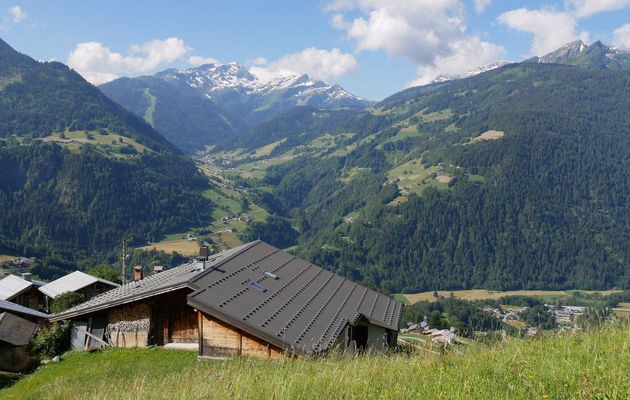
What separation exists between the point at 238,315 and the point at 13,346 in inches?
650

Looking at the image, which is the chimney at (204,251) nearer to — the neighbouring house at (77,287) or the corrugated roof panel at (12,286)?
the neighbouring house at (77,287)

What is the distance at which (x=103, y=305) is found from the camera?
2347cm

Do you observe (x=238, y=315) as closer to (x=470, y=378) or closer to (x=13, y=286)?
(x=470, y=378)

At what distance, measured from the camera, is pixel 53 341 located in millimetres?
25688

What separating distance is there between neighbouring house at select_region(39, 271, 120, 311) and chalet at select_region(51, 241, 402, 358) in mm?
32795

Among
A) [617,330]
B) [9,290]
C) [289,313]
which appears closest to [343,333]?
[289,313]

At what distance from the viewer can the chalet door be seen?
2267 cm

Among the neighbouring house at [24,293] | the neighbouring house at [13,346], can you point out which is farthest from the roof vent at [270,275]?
the neighbouring house at [24,293]

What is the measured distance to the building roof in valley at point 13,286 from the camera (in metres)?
56.1

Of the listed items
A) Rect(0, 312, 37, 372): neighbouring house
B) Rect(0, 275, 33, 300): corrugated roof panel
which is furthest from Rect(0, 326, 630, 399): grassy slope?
Rect(0, 275, 33, 300): corrugated roof panel

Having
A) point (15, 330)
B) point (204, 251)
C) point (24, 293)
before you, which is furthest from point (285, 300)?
point (24, 293)

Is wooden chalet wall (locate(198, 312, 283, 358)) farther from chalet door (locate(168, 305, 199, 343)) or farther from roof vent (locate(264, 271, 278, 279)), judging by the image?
roof vent (locate(264, 271, 278, 279))

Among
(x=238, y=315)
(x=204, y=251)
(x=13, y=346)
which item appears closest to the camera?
(x=238, y=315)

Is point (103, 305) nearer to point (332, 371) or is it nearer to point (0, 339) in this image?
point (0, 339)
